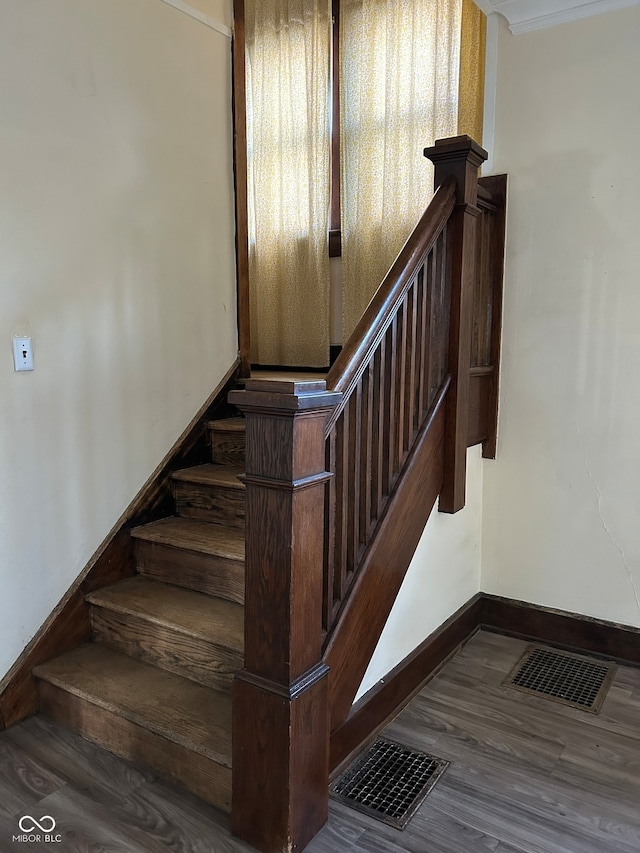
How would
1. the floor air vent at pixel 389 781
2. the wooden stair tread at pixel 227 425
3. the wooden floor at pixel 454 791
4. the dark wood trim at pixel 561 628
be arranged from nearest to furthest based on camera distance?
the wooden floor at pixel 454 791
the floor air vent at pixel 389 781
the dark wood trim at pixel 561 628
the wooden stair tread at pixel 227 425

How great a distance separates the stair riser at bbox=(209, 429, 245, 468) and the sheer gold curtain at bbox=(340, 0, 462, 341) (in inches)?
42.8

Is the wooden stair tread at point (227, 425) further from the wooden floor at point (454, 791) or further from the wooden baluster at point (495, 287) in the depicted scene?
the wooden floor at point (454, 791)

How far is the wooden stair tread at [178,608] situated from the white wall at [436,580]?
0.46 metres

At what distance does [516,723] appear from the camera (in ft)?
6.66

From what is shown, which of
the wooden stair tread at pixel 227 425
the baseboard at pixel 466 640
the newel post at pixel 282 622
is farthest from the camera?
the wooden stair tread at pixel 227 425

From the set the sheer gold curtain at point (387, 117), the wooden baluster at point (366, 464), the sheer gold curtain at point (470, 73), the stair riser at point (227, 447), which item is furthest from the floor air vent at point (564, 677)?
the sheer gold curtain at point (470, 73)

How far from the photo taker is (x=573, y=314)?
2426 mm

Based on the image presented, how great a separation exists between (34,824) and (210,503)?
1209mm

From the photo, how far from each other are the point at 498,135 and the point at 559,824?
239 cm

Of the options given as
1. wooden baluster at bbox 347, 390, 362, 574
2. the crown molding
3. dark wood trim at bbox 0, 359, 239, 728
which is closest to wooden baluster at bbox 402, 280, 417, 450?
wooden baluster at bbox 347, 390, 362, 574

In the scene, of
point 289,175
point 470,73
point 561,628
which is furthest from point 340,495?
point 289,175

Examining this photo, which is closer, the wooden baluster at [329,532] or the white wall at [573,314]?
the wooden baluster at [329,532]

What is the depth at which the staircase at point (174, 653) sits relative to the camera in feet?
5.75

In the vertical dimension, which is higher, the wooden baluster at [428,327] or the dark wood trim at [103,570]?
the wooden baluster at [428,327]
